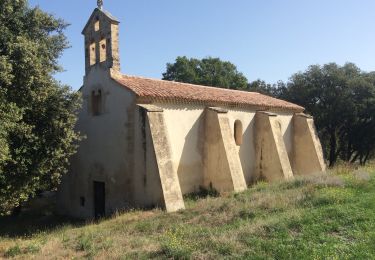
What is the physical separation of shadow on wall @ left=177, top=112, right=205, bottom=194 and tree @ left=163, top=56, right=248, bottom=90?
2051cm

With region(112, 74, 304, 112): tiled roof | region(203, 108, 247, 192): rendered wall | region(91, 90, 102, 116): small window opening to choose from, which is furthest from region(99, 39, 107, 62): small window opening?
region(203, 108, 247, 192): rendered wall

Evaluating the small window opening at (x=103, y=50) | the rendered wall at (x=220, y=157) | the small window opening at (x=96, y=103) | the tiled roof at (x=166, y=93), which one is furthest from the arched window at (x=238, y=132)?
the small window opening at (x=103, y=50)

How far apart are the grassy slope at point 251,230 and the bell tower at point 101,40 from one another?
265 inches

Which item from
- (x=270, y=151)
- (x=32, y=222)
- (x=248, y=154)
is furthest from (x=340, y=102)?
(x=32, y=222)

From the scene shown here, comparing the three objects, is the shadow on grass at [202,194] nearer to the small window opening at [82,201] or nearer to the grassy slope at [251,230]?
the grassy slope at [251,230]

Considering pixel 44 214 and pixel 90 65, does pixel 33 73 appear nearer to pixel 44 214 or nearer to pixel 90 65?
pixel 90 65

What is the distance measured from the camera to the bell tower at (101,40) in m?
15.9

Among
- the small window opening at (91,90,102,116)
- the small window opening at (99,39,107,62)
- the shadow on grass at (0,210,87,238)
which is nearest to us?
the shadow on grass at (0,210,87,238)

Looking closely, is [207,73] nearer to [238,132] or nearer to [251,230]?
[238,132]

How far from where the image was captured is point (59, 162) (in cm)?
1366

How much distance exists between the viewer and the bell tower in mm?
15883

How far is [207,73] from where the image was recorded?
3809 cm

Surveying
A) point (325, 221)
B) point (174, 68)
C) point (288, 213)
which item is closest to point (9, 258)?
point (288, 213)

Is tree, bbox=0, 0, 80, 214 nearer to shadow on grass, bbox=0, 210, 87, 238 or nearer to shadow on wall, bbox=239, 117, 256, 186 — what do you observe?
shadow on grass, bbox=0, 210, 87, 238
